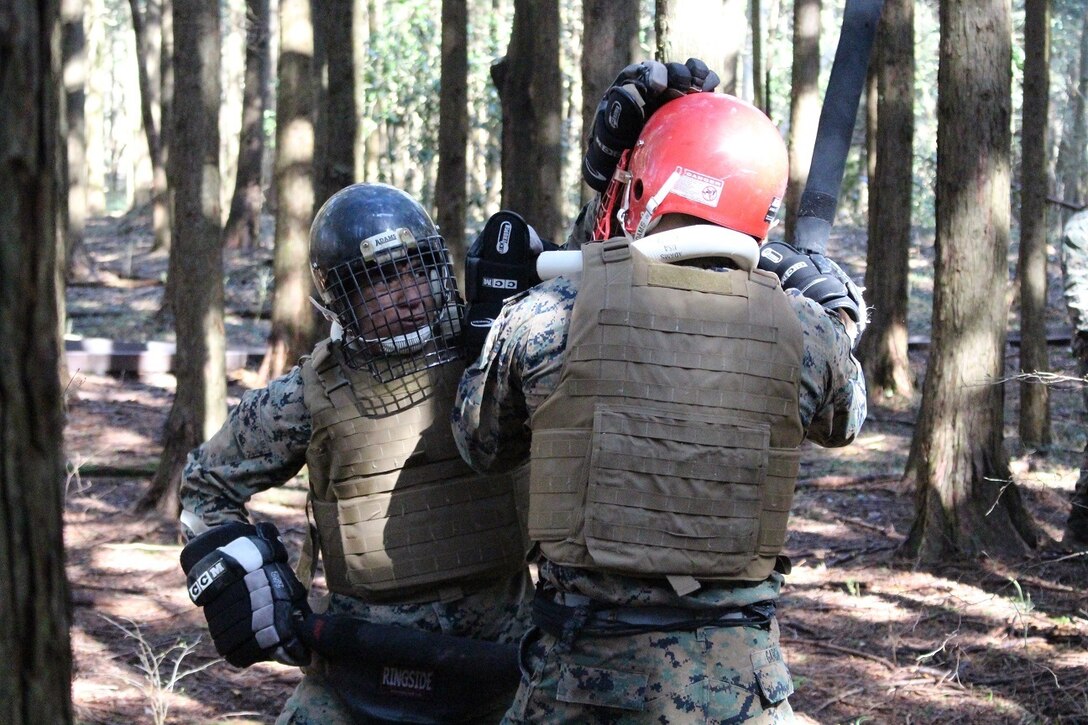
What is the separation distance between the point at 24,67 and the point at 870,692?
4938 mm

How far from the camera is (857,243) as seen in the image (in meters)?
24.0

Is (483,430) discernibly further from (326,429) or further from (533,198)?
(533,198)

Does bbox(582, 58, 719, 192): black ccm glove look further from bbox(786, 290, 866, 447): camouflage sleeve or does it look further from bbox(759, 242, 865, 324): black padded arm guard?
bbox(786, 290, 866, 447): camouflage sleeve

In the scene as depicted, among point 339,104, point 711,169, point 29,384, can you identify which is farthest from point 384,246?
point 339,104

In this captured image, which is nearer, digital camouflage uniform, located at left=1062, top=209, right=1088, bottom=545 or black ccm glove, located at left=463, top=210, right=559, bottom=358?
black ccm glove, located at left=463, top=210, right=559, bottom=358

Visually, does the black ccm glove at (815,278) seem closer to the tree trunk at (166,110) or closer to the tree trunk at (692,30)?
the tree trunk at (692,30)

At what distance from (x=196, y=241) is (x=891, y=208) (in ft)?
23.2

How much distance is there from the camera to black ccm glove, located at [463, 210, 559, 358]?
2838mm

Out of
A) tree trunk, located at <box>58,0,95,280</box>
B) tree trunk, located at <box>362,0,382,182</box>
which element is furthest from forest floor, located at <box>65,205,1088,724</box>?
tree trunk, located at <box>362,0,382,182</box>

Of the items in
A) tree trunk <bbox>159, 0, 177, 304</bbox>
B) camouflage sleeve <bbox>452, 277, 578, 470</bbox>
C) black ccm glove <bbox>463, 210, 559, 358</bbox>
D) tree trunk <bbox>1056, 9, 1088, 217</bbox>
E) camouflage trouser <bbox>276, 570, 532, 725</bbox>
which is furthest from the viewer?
tree trunk <bbox>1056, 9, 1088, 217</bbox>

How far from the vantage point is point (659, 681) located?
95.6 inches

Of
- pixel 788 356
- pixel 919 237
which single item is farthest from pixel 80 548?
pixel 919 237

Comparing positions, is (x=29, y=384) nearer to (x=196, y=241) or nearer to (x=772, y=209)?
(x=772, y=209)

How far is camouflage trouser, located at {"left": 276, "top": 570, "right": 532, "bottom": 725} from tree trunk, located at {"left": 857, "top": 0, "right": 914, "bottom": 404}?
9517 millimetres
